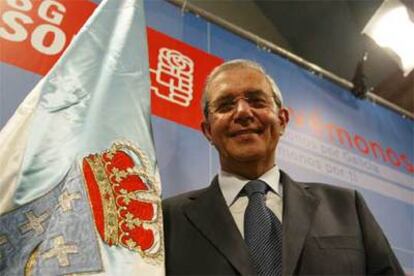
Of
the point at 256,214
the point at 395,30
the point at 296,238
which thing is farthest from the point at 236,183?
the point at 395,30

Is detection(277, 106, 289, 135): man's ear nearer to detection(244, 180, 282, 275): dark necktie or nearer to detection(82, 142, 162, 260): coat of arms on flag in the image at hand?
detection(244, 180, 282, 275): dark necktie

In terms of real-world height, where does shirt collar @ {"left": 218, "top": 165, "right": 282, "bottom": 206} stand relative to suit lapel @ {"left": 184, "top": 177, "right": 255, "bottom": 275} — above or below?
above

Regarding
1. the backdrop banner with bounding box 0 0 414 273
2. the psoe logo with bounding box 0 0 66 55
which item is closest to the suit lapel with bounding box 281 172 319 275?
the backdrop banner with bounding box 0 0 414 273

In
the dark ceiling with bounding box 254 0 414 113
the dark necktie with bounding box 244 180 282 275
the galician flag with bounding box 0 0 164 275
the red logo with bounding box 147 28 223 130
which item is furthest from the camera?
the dark ceiling with bounding box 254 0 414 113

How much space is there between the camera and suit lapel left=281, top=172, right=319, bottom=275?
1.08m

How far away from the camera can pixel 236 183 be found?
1304 millimetres

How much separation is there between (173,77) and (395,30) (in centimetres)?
107

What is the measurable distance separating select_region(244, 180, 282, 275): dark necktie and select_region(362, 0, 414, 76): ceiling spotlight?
120 cm

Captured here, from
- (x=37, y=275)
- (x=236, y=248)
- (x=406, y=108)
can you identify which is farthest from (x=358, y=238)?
(x=406, y=108)

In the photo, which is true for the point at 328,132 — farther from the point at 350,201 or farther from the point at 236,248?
the point at 236,248

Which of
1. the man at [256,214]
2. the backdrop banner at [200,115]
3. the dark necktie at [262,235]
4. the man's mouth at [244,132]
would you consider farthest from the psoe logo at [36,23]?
the dark necktie at [262,235]

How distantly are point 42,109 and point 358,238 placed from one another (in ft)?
2.54

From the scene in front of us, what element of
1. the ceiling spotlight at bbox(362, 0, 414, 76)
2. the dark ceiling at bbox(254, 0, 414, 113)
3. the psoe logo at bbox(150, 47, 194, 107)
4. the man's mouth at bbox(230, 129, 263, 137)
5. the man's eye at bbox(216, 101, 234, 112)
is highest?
the dark ceiling at bbox(254, 0, 414, 113)

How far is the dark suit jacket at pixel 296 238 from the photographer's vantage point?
3.60 ft
